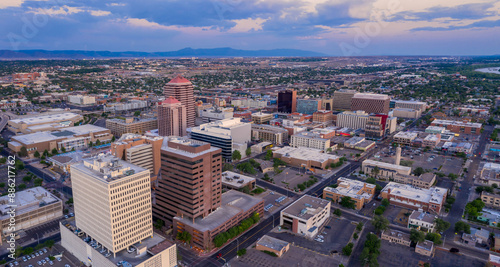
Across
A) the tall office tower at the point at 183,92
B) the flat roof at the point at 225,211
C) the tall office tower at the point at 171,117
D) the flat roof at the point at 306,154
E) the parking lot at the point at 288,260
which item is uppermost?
the tall office tower at the point at 183,92

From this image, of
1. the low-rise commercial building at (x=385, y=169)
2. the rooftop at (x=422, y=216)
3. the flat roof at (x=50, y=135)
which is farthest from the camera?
the flat roof at (x=50, y=135)

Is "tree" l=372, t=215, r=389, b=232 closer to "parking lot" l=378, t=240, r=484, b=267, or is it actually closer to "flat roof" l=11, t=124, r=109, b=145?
"parking lot" l=378, t=240, r=484, b=267

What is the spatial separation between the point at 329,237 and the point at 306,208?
7519 mm

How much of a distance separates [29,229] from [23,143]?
2314 inches

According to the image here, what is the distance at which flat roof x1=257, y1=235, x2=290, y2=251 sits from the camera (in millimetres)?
58719

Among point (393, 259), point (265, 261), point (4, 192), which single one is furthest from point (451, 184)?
point (4, 192)

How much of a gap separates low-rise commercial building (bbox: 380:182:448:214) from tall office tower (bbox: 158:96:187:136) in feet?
260

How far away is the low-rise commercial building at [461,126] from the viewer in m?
144

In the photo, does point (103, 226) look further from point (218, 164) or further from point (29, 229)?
point (29, 229)

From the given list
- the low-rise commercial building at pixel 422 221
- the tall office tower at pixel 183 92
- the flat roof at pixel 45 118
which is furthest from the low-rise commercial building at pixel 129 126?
the low-rise commercial building at pixel 422 221

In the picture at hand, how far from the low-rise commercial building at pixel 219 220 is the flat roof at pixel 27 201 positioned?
31.2 m

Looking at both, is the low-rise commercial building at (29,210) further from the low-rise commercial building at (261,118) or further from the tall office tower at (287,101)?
the tall office tower at (287,101)

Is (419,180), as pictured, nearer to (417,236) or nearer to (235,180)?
(417,236)

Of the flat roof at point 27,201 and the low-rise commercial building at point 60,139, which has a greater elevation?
the low-rise commercial building at point 60,139
